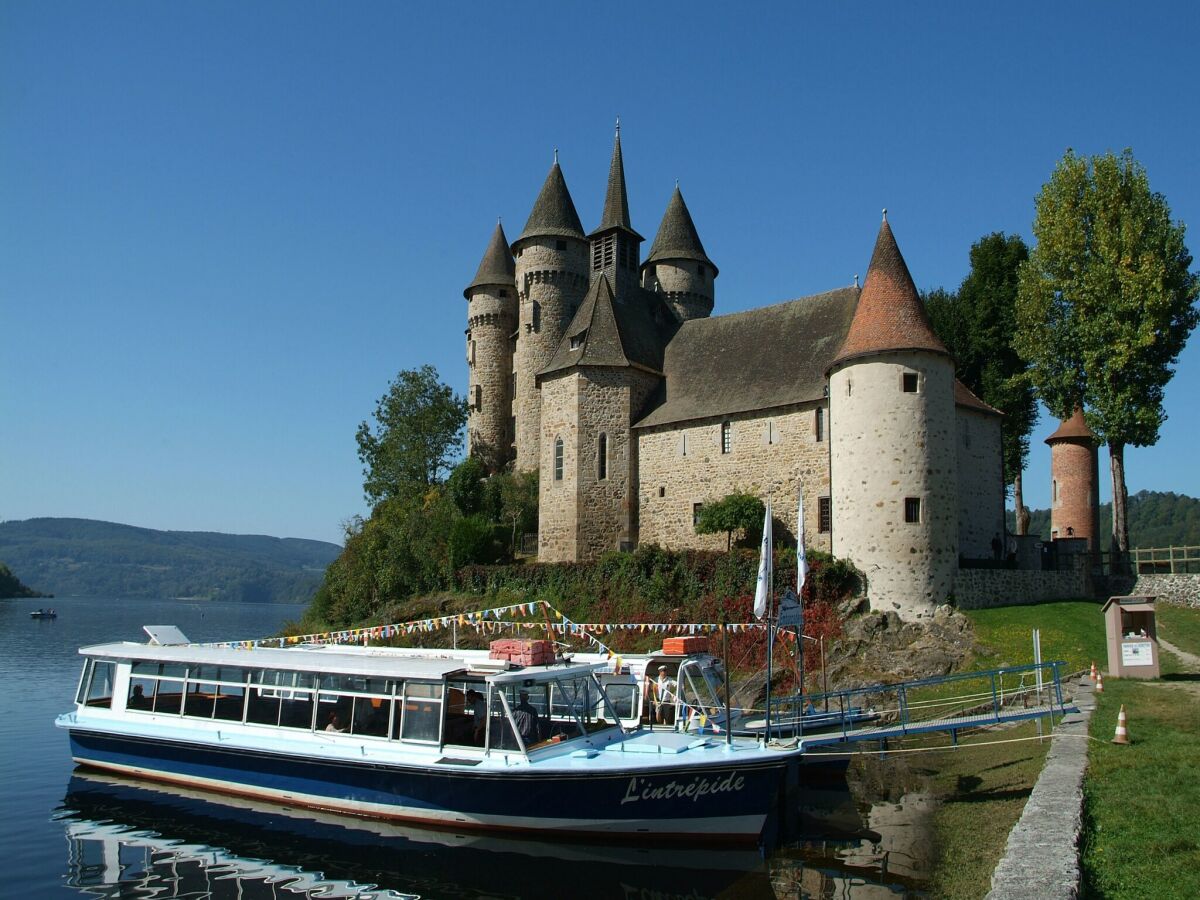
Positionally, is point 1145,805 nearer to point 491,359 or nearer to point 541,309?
point 541,309

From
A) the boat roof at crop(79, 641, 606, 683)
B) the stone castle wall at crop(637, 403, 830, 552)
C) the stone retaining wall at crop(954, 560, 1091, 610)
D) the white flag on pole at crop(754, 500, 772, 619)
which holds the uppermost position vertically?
the stone castle wall at crop(637, 403, 830, 552)

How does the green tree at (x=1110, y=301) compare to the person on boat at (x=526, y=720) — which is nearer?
the person on boat at (x=526, y=720)

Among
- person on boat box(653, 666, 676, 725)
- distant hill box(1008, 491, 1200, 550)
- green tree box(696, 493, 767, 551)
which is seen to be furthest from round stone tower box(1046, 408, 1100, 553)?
distant hill box(1008, 491, 1200, 550)

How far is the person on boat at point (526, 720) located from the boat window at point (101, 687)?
35.6 feet

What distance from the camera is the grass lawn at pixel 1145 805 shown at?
9078 mm

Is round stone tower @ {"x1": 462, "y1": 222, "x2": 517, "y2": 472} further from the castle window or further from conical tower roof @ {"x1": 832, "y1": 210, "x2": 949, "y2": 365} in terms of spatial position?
the castle window

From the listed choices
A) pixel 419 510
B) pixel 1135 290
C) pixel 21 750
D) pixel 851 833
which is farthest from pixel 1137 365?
pixel 21 750

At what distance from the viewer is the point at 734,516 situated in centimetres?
3575

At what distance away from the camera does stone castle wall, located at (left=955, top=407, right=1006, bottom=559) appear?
34125mm

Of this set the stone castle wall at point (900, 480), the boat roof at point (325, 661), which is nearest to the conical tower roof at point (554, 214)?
the stone castle wall at point (900, 480)

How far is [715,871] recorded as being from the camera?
13.6m

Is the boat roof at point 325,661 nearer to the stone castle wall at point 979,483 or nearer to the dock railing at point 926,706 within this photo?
the dock railing at point 926,706

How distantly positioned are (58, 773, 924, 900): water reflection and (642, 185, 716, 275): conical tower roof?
3856 centimetres

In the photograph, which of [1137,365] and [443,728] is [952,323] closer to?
[1137,365]
